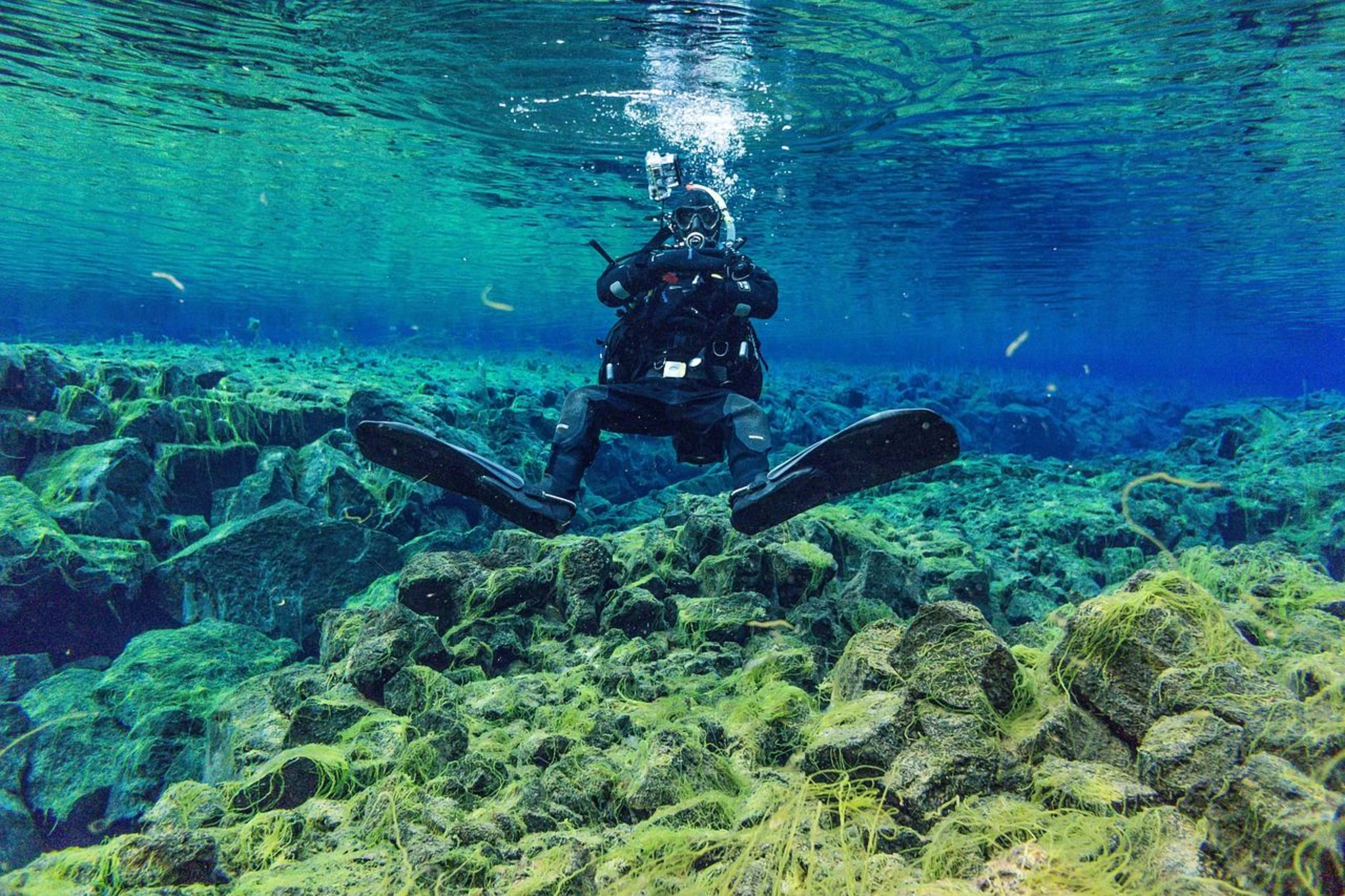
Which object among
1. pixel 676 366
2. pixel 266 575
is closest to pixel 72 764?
pixel 266 575

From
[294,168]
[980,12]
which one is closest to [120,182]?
[294,168]

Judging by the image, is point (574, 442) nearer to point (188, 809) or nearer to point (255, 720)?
point (255, 720)

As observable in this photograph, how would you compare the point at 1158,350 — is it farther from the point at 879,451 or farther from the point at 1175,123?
the point at 879,451

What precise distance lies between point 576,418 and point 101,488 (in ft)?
23.5

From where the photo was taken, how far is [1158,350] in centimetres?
8419

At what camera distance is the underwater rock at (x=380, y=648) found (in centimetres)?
469

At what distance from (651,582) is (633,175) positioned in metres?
16.7

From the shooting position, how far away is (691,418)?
6.11 meters

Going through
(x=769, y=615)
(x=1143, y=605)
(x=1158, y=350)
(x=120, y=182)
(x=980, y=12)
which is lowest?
(x=1158, y=350)

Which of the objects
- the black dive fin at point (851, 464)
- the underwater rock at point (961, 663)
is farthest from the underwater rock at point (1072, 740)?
the black dive fin at point (851, 464)

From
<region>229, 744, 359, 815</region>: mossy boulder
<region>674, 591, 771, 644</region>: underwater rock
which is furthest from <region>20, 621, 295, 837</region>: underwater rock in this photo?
<region>674, 591, 771, 644</region>: underwater rock

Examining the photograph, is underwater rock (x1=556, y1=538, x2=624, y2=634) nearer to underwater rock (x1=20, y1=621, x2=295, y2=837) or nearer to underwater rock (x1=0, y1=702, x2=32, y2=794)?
underwater rock (x1=20, y1=621, x2=295, y2=837)

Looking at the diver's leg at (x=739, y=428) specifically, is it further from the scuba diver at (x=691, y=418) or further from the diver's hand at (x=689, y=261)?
the diver's hand at (x=689, y=261)

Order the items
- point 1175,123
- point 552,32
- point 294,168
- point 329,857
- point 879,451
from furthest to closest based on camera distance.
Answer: point 294,168 < point 1175,123 < point 552,32 < point 879,451 < point 329,857
